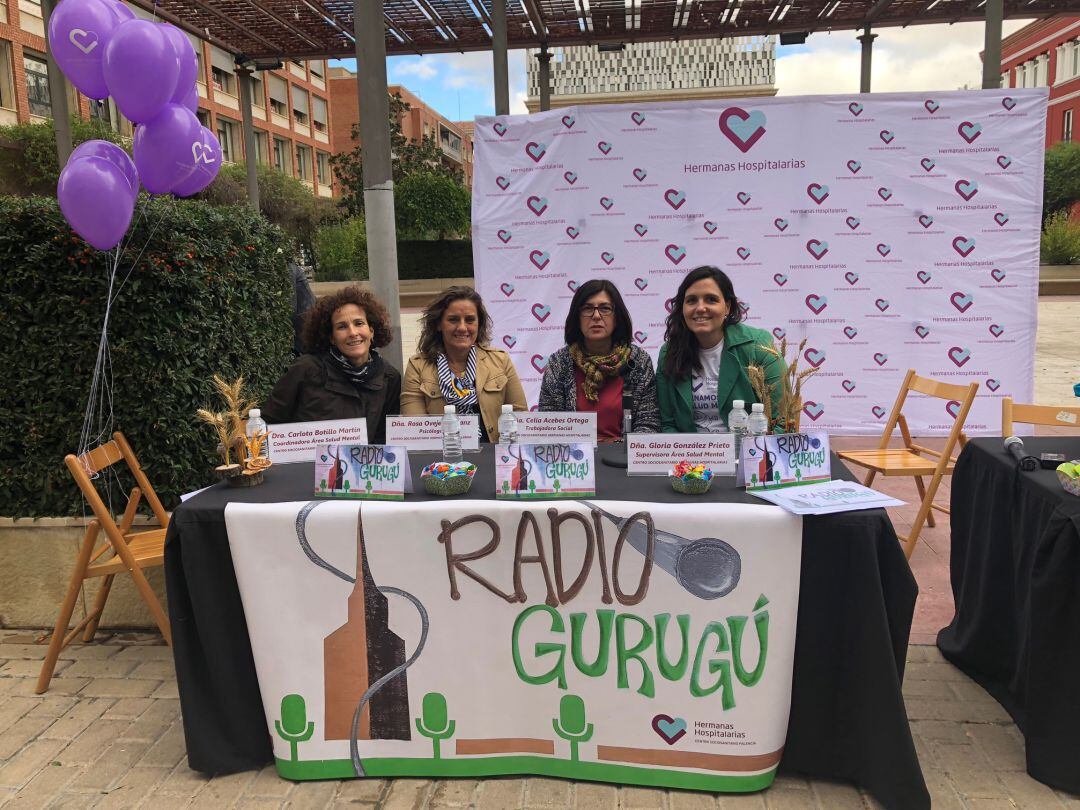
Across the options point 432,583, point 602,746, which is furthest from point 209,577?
point 602,746

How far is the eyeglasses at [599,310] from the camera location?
9.96 feet

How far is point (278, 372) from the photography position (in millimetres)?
4094

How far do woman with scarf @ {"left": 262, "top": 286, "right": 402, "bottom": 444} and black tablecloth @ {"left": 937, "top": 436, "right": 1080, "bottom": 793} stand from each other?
2.26 m

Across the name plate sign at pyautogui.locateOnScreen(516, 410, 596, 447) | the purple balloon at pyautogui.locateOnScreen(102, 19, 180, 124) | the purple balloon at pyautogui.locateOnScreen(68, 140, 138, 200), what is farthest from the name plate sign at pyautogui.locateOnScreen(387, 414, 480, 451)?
the purple balloon at pyautogui.locateOnScreen(102, 19, 180, 124)

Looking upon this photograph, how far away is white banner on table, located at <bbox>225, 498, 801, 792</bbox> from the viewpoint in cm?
205

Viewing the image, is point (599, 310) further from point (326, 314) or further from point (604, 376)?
point (326, 314)

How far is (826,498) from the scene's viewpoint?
81.7 inches

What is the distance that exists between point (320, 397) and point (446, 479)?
1111 mm

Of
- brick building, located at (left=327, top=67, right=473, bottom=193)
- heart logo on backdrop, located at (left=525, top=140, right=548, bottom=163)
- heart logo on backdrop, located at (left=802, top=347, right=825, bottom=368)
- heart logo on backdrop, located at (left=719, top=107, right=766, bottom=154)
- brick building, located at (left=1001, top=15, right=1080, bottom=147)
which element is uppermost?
brick building, located at (left=327, top=67, right=473, bottom=193)

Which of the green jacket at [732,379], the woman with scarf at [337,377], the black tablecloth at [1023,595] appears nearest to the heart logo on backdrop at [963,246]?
the black tablecloth at [1023,595]

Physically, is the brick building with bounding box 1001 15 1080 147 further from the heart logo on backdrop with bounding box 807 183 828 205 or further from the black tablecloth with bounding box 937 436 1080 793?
the black tablecloth with bounding box 937 436 1080 793

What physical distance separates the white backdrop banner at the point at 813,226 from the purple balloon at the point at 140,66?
287cm

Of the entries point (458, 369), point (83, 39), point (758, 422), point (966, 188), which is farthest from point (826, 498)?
point (966, 188)

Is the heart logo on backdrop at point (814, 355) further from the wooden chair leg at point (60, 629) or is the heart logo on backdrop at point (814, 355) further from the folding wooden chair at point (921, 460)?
the wooden chair leg at point (60, 629)
